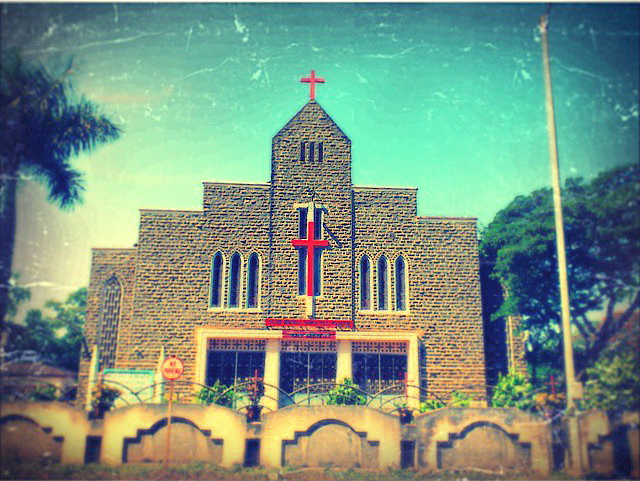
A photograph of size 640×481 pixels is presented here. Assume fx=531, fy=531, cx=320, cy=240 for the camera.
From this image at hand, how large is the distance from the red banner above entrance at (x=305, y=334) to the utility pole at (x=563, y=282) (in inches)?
268

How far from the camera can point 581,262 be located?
16.4m

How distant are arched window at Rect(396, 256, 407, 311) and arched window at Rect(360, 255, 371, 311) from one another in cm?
96

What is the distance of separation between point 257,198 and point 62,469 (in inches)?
376

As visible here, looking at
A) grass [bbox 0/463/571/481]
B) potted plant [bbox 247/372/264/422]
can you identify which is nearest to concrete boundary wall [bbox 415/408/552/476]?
grass [bbox 0/463/571/481]

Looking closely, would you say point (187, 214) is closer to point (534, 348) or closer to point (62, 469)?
point (62, 469)

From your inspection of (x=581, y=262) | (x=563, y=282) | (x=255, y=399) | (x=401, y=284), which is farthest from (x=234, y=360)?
Answer: (x=581, y=262)

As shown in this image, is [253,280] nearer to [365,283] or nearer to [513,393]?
[365,283]

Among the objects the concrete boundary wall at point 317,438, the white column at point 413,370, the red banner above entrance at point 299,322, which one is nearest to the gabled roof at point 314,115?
the red banner above entrance at point 299,322

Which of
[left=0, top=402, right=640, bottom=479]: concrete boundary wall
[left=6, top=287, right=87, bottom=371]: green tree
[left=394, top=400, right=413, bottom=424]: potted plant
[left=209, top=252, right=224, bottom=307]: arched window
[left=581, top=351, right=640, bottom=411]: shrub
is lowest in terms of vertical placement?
[left=0, top=402, right=640, bottom=479]: concrete boundary wall

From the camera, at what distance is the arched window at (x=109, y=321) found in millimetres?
17016

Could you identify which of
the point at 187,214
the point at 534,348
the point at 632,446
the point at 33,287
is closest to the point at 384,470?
the point at 632,446

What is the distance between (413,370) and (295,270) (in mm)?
4978

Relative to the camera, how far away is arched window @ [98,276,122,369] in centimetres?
1702

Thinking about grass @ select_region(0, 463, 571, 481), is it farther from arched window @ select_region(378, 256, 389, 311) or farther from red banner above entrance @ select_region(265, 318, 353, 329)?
arched window @ select_region(378, 256, 389, 311)
